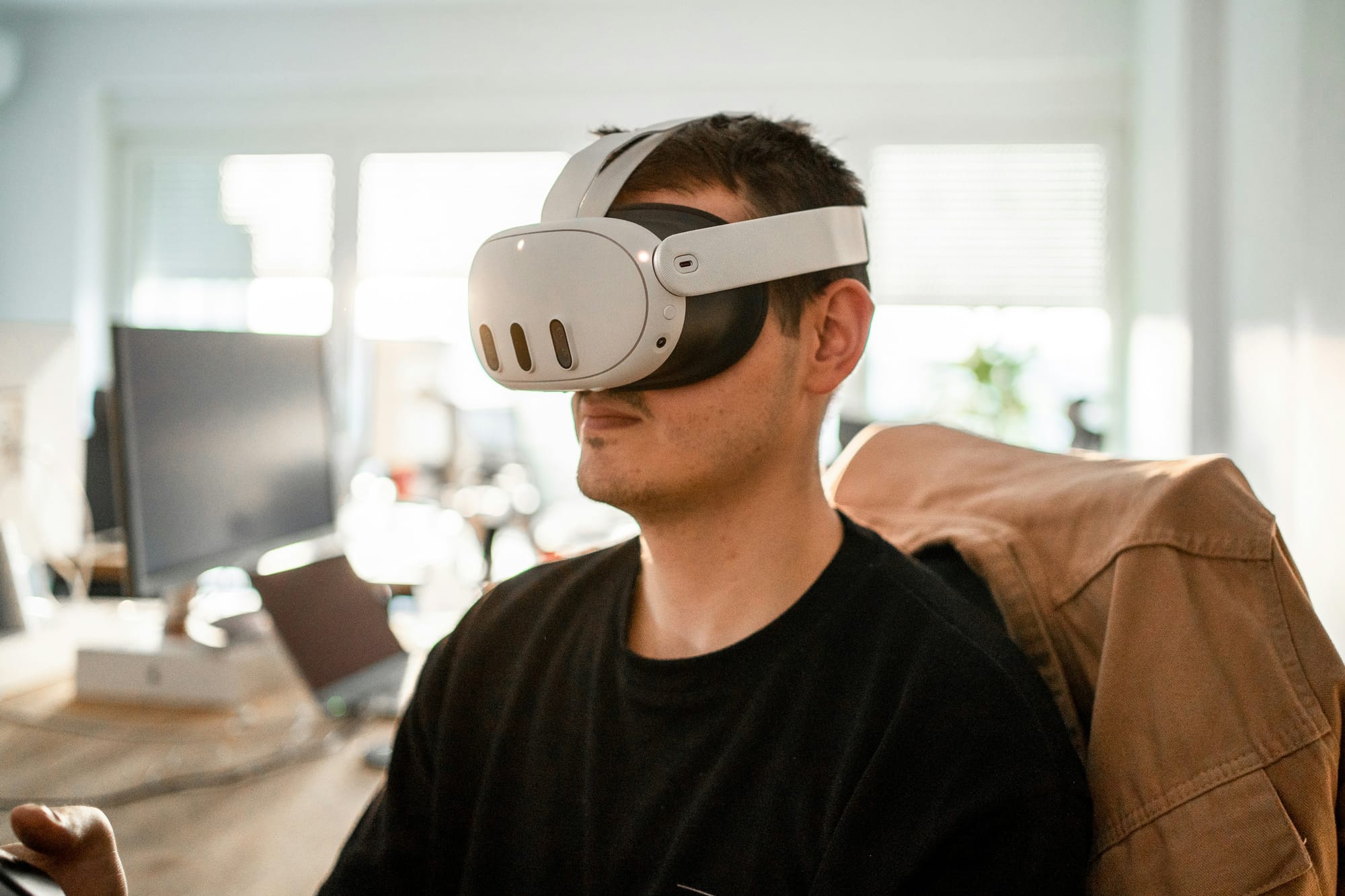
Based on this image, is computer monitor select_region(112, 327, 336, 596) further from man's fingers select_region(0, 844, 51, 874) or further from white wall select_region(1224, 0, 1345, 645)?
white wall select_region(1224, 0, 1345, 645)

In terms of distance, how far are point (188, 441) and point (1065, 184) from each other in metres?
3.79

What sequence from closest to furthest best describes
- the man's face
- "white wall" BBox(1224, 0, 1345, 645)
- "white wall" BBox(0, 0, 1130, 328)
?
1. the man's face
2. "white wall" BBox(1224, 0, 1345, 645)
3. "white wall" BBox(0, 0, 1130, 328)

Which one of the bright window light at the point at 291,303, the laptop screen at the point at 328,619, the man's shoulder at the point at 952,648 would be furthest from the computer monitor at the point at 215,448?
the bright window light at the point at 291,303

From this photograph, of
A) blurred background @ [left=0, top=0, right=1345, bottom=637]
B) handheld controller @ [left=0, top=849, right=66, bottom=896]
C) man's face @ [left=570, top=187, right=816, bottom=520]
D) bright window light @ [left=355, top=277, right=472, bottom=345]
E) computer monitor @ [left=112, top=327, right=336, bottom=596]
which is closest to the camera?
handheld controller @ [left=0, top=849, right=66, bottom=896]

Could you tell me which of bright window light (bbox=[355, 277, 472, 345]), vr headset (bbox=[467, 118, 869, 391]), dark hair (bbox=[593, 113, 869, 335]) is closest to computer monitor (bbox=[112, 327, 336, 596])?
vr headset (bbox=[467, 118, 869, 391])

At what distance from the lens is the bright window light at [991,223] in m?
4.09

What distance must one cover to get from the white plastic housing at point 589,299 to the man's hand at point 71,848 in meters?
0.49

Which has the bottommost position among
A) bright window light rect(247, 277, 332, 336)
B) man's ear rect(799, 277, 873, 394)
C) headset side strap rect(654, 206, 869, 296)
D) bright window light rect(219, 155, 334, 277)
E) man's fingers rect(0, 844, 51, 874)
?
man's fingers rect(0, 844, 51, 874)

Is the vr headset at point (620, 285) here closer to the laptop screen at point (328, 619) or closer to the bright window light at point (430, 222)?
the laptop screen at point (328, 619)

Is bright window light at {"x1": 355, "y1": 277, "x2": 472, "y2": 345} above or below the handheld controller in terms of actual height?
above

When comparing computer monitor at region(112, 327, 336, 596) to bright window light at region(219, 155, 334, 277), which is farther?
bright window light at region(219, 155, 334, 277)

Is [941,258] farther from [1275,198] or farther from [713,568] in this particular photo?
[713,568]

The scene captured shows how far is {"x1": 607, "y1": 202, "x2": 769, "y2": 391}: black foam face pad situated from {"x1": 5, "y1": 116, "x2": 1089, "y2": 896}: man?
0.01 metres

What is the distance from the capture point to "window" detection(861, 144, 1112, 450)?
407 cm
